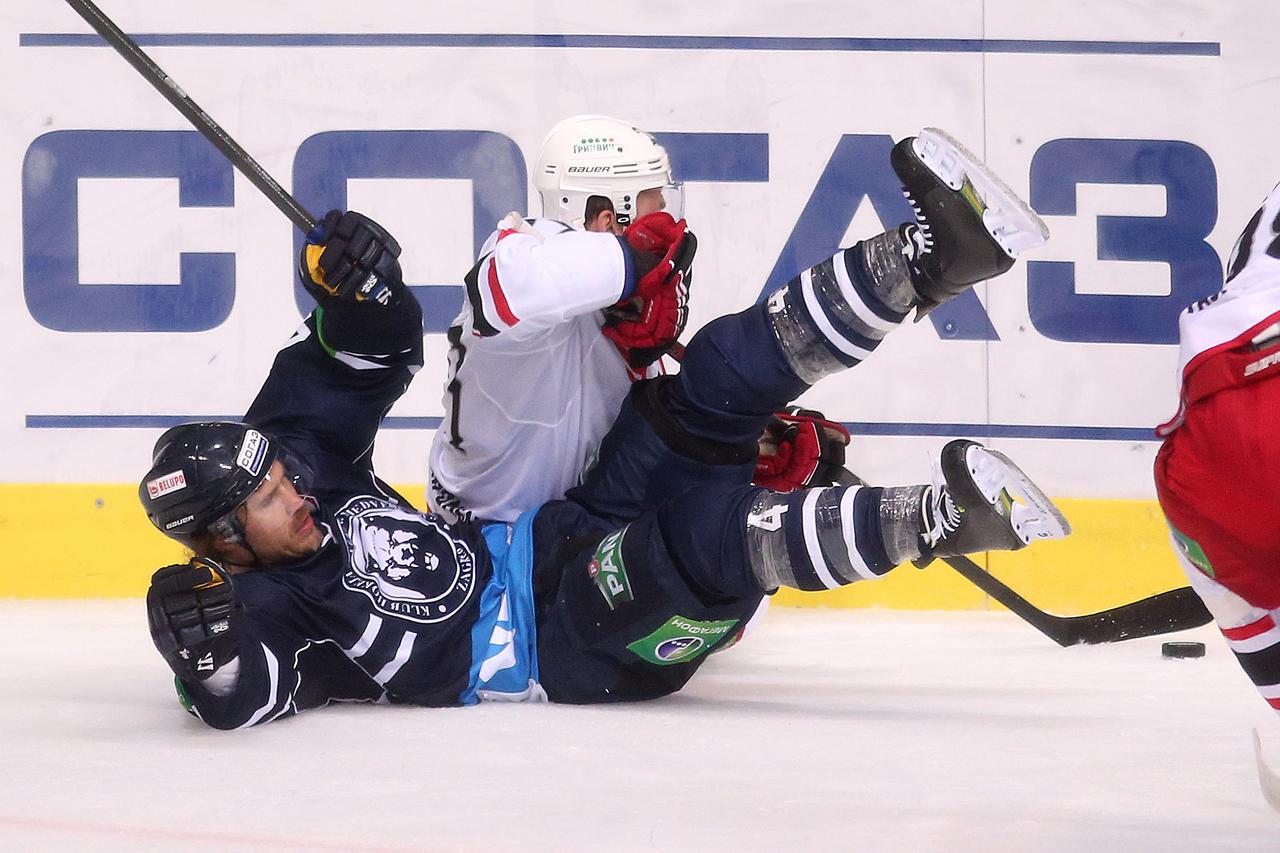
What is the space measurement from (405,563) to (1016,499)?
962 mm

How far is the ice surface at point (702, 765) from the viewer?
1.51m

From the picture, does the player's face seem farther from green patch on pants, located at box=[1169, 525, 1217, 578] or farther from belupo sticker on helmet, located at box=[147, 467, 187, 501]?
green patch on pants, located at box=[1169, 525, 1217, 578]

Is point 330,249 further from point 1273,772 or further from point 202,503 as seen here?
point 1273,772

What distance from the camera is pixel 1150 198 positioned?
3600mm

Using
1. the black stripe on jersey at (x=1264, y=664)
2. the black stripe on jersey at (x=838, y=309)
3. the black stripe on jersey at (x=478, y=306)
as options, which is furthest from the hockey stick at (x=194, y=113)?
the black stripe on jersey at (x=1264, y=664)

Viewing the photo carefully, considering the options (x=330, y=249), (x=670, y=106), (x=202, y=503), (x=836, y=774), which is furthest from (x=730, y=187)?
(x=836, y=774)

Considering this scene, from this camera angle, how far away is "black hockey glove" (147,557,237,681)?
6.37 ft

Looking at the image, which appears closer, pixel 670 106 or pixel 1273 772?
pixel 1273 772

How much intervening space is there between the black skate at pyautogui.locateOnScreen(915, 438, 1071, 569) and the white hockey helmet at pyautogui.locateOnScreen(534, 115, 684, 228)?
956 mm

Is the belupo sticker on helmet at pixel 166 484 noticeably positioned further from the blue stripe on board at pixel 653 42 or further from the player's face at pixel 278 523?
the blue stripe on board at pixel 653 42

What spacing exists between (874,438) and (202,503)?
1.93 metres

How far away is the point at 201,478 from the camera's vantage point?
2.13 m

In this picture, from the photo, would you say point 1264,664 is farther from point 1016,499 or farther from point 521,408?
point 521,408

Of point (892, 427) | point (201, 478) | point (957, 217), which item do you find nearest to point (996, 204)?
point (957, 217)
